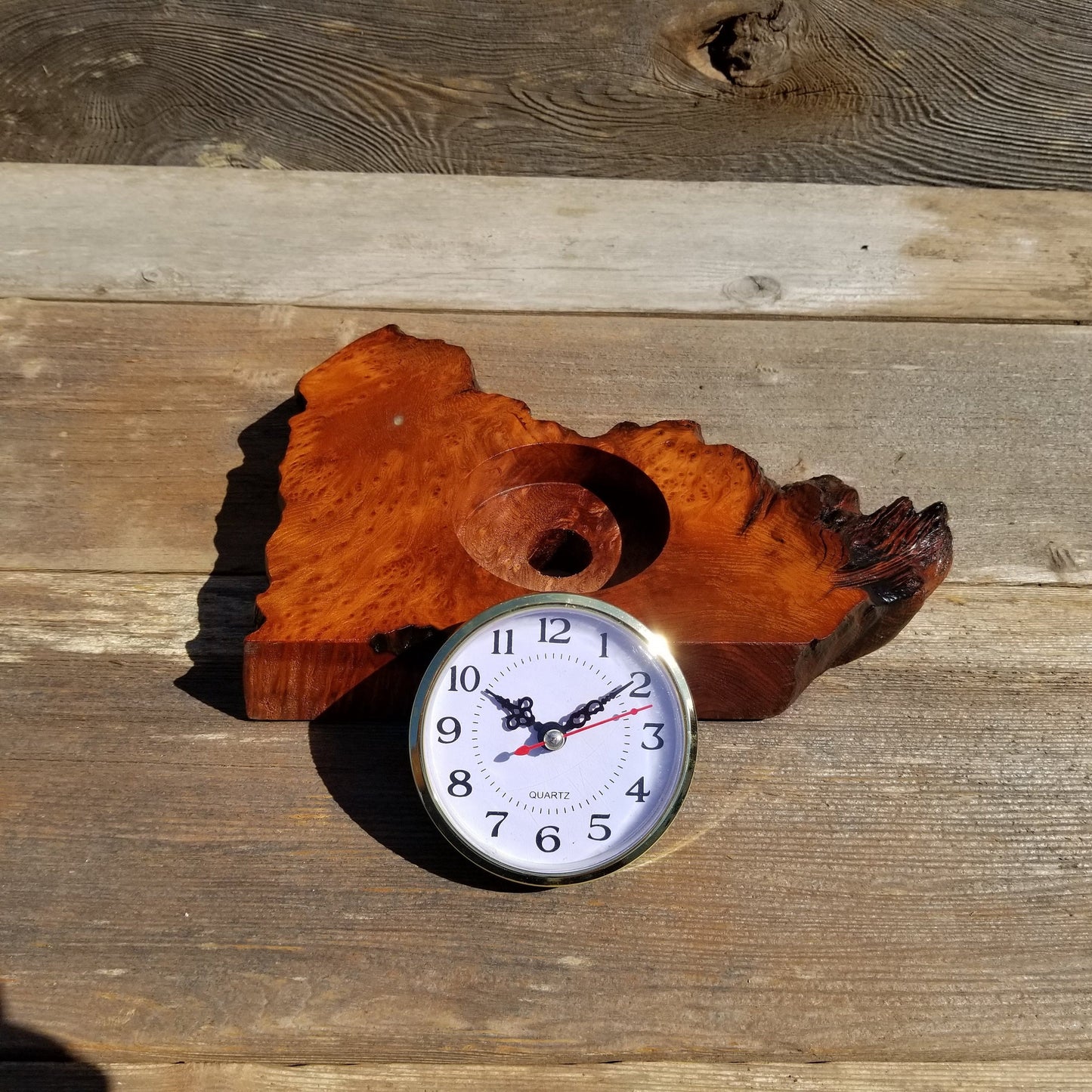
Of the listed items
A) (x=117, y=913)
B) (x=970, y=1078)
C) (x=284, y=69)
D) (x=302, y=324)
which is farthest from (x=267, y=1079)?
(x=284, y=69)

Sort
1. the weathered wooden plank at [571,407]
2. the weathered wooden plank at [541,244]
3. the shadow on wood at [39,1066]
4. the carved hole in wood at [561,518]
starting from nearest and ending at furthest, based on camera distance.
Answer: the shadow on wood at [39,1066], the carved hole in wood at [561,518], the weathered wooden plank at [571,407], the weathered wooden plank at [541,244]

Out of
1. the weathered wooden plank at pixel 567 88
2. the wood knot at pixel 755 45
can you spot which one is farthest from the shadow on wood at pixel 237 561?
the wood knot at pixel 755 45

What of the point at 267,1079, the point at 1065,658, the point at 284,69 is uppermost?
the point at 284,69

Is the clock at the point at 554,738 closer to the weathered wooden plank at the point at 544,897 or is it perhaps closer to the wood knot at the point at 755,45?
the weathered wooden plank at the point at 544,897

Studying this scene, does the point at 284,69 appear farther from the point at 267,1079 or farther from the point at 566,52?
the point at 267,1079

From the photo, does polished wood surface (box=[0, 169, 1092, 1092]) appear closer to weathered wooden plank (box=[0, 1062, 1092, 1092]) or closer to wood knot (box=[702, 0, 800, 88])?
weathered wooden plank (box=[0, 1062, 1092, 1092])

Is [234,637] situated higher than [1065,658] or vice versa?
[1065,658]
